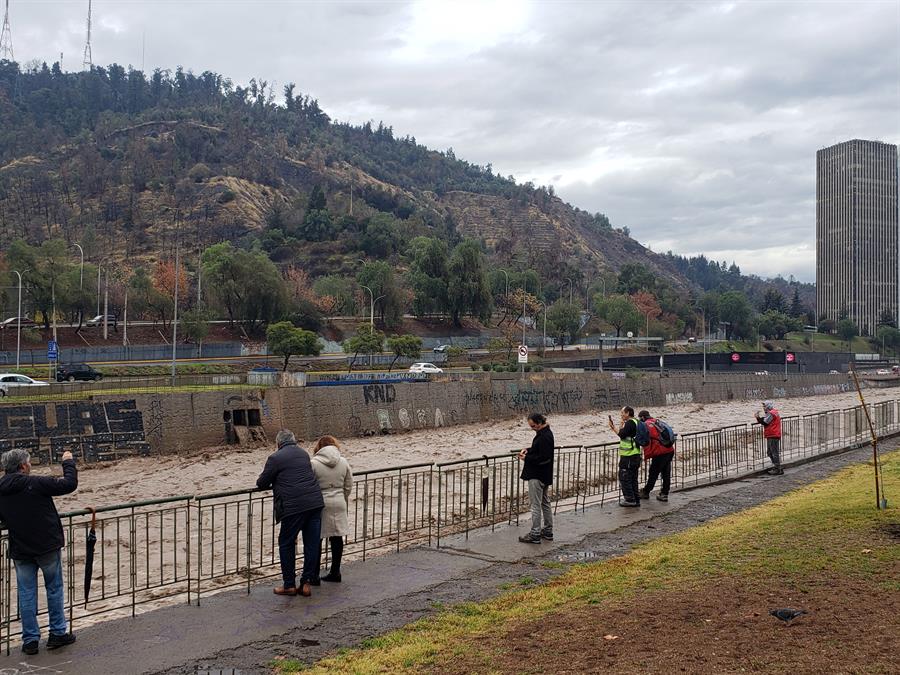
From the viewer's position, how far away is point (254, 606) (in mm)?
8172

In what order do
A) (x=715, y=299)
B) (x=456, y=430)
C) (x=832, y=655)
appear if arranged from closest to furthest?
(x=832, y=655) < (x=456, y=430) < (x=715, y=299)

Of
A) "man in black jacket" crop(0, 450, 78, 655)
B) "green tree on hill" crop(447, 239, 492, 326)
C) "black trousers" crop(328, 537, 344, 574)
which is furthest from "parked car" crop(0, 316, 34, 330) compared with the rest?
"man in black jacket" crop(0, 450, 78, 655)

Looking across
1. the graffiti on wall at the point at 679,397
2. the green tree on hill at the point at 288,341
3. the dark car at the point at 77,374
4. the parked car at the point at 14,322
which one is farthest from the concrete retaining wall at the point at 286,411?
the parked car at the point at 14,322

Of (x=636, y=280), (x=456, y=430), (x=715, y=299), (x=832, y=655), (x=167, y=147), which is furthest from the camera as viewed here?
(x=167, y=147)

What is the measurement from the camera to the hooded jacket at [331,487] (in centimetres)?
872

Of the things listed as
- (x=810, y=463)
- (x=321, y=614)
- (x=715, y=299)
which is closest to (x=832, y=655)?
(x=321, y=614)

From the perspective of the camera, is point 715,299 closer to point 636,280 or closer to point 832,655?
point 636,280

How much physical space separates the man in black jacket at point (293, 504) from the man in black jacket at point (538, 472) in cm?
337

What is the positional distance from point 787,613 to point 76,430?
77.9 feet

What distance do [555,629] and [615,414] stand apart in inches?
1503

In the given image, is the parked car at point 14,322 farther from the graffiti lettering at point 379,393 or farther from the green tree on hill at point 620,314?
the green tree on hill at point 620,314

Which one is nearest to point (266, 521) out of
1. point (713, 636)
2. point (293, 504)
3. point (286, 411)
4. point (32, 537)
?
point (293, 504)

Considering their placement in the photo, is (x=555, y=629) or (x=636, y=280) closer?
(x=555, y=629)

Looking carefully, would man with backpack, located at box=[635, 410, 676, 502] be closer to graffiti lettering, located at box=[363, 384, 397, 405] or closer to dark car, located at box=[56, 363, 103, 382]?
graffiti lettering, located at box=[363, 384, 397, 405]
